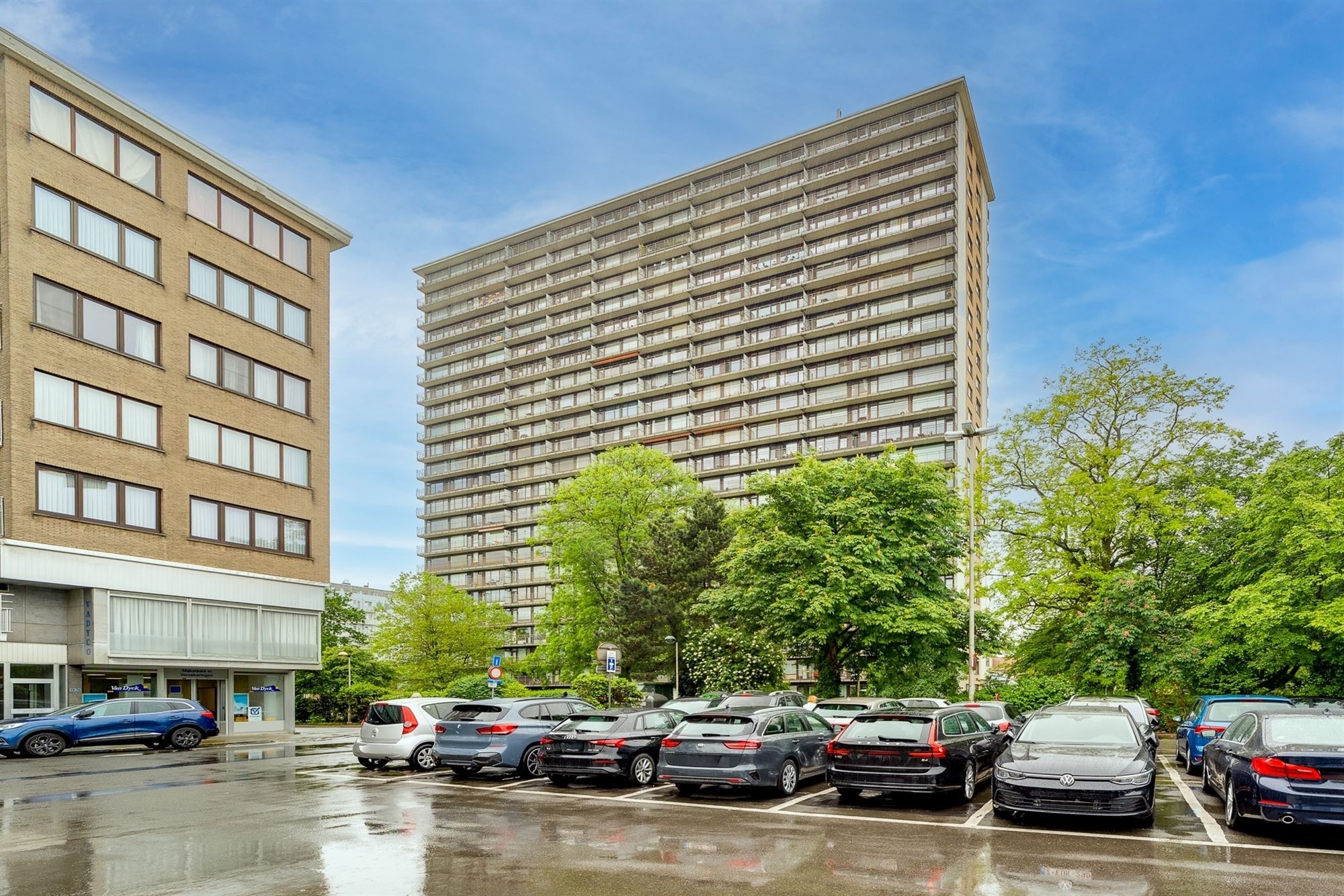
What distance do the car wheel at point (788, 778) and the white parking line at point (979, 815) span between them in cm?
286

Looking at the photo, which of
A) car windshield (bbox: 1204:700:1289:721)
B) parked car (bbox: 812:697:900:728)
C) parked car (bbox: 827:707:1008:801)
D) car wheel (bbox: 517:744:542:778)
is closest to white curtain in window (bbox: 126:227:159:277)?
car wheel (bbox: 517:744:542:778)

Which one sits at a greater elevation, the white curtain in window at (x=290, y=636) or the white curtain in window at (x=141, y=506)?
the white curtain in window at (x=141, y=506)

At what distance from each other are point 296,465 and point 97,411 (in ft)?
30.1

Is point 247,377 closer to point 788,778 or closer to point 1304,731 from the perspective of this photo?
point 788,778

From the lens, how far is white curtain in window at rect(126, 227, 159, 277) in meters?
33.4

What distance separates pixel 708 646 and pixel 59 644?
26319 millimetres

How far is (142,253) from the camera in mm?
33875

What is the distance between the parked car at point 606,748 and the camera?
1686cm

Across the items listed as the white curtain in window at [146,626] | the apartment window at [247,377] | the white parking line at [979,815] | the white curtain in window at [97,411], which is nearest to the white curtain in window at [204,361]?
the apartment window at [247,377]

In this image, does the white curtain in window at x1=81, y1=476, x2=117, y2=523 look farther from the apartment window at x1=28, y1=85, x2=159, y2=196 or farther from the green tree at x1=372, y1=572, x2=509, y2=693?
the green tree at x1=372, y1=572, x2=509, y2=693

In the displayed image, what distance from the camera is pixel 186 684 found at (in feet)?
113

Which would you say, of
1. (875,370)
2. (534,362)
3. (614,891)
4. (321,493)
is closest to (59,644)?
(321,493)

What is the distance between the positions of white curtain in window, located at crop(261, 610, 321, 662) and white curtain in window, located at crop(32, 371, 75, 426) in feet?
33.6

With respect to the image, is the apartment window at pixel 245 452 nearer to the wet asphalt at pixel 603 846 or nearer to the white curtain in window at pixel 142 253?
the white curtain in window at pixel 142 253
